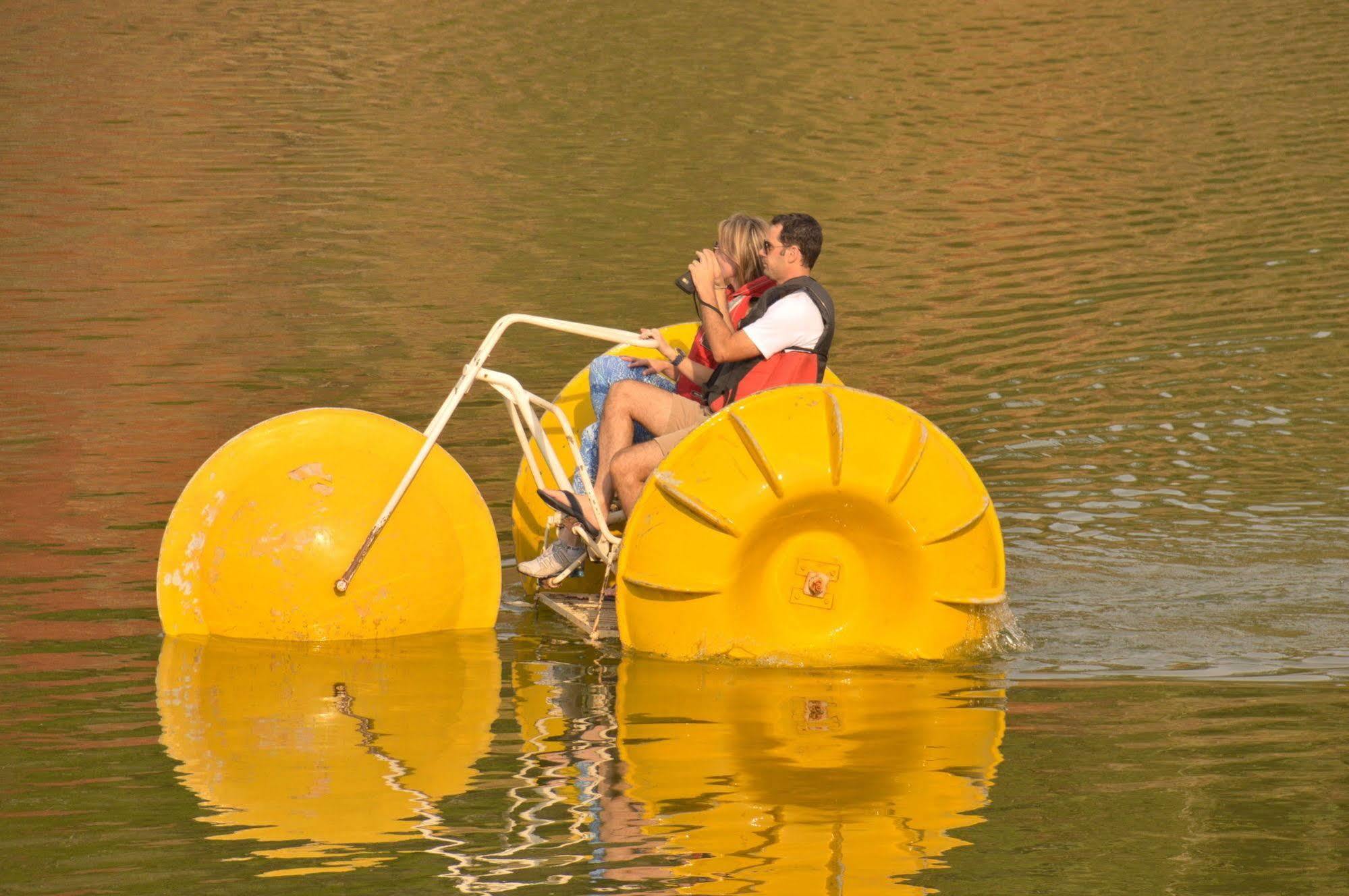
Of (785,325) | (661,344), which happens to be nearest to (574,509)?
(661,344)

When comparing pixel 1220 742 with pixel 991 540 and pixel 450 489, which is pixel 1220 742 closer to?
pixel 991 540

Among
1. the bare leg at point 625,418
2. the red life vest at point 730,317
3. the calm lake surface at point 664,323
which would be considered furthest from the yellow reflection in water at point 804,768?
the red life vest at point 730,317

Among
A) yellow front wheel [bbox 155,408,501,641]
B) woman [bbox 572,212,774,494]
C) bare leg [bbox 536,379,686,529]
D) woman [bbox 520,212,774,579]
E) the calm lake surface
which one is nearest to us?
the calm lake surface

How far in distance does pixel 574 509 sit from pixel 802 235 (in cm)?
151

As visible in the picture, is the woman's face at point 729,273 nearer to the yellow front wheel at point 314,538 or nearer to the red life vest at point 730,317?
the red life vest at point 730,317

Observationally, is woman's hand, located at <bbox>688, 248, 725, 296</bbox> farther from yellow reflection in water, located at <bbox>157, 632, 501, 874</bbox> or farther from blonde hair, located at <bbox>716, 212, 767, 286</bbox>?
yellow reflection in water, located at <bbox>157, 632, 501, 874</bbox>

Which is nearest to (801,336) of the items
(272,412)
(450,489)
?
(450,489)

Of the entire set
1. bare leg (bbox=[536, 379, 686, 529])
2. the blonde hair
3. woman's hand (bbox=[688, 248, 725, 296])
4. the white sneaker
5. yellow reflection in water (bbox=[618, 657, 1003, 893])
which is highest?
the blonde hair

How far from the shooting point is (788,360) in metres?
8.30

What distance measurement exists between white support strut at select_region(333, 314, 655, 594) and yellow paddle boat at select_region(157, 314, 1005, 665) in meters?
0.01

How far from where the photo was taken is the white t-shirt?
8273 mm

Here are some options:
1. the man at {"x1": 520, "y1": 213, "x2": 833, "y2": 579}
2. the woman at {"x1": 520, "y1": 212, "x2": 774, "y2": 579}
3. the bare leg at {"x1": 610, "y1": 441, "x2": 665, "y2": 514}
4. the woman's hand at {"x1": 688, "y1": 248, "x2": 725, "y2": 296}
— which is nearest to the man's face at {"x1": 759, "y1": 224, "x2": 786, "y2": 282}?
the man at {"x1": 520, "y1": 213, "x2": 833, "y2": 579}

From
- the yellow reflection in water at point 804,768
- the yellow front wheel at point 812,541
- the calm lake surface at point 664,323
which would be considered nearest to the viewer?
the yellow reflection in water at point 804,768

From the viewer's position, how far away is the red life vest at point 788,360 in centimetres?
830
